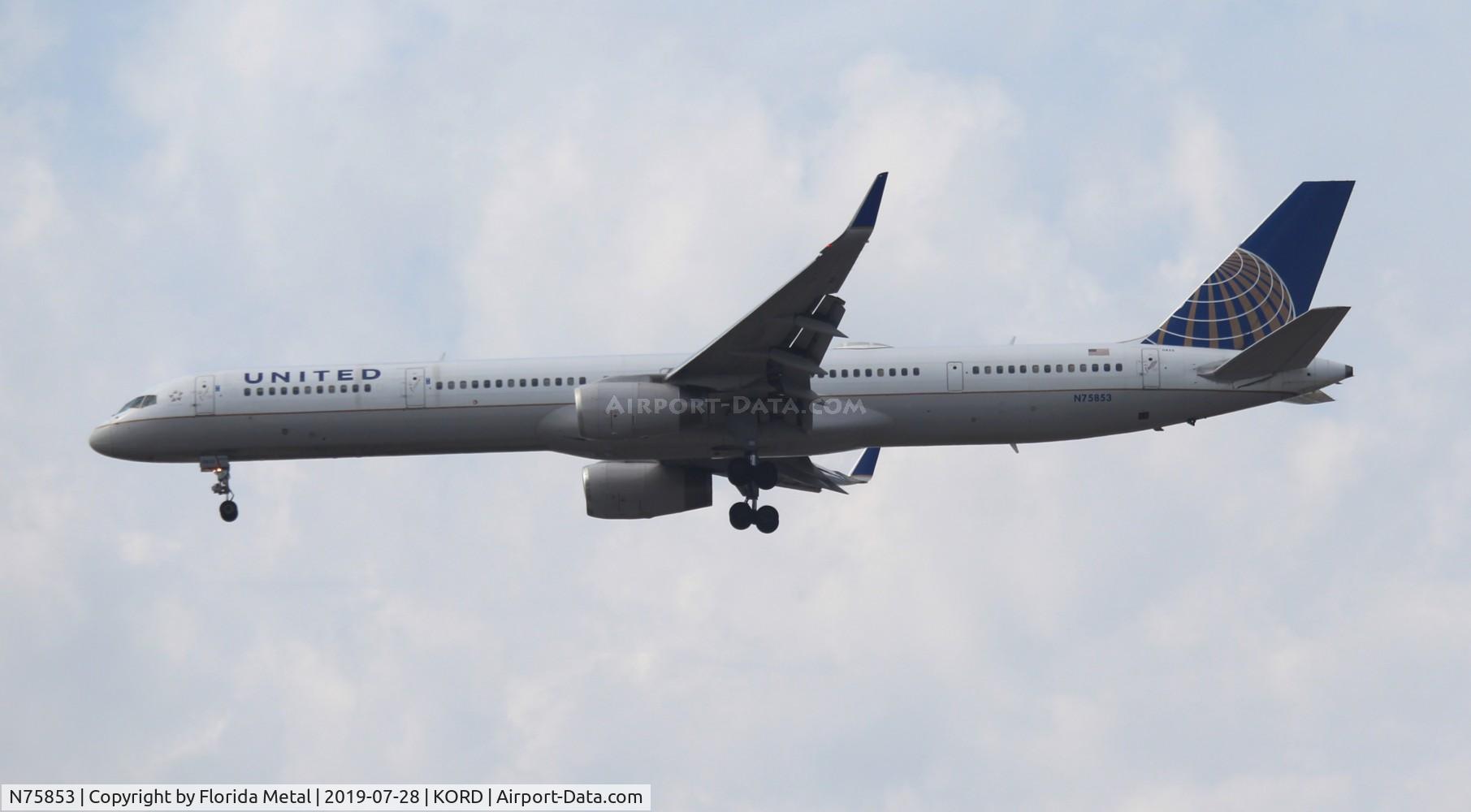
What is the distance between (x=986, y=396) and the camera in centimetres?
3422

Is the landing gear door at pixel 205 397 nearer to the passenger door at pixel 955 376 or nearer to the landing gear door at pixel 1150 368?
the passenger door at pixel 955 376

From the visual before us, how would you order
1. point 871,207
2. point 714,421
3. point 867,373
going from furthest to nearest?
point 867,373, point 714,421, point 871,207

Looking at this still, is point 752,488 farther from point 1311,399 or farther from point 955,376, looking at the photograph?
point 1311,399

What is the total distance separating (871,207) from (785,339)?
187 inches

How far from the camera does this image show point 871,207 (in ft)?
94.1

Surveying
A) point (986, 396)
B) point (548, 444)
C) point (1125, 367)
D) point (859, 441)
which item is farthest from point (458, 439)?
point (1125, 367)

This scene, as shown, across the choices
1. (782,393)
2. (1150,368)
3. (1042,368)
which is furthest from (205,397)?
(1150,368)

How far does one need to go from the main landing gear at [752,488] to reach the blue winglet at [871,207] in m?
7.26

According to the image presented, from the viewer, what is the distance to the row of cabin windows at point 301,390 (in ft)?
116

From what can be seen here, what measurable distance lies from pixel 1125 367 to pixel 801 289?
23.4 ft

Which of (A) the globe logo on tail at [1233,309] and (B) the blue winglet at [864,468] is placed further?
(B) the blue winglet at [864,468]

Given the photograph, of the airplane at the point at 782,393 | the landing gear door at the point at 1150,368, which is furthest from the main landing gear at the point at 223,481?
the landing gear door at the point at 1150,368

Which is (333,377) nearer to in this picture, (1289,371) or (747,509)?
(747,509)

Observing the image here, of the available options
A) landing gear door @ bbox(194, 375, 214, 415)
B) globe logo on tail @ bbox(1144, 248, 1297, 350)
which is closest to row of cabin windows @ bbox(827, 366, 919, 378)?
globe logo on tail @ bbox(1144, 248, 1297, 350)
